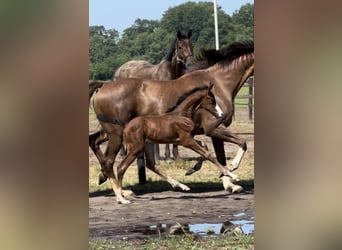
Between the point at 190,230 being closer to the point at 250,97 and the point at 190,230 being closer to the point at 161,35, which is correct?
the point at 250,97

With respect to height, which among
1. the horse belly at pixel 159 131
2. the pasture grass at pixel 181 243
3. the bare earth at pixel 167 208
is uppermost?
the horse belly at pixel 159 131

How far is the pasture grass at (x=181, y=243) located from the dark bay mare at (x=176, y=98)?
45 cm

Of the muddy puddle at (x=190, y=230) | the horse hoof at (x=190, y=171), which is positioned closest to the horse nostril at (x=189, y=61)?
the horse hoof at (x=190, y=171)

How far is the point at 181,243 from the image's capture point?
148 inches

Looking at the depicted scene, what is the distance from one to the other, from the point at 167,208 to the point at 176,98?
712 mm

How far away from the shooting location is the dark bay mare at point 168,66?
3.77 metres

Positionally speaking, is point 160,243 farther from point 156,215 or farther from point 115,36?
point 115,36

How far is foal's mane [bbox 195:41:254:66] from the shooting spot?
149 inches

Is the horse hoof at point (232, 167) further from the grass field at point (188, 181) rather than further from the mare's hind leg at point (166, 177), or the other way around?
the mare's hind leg at point (166, 177)

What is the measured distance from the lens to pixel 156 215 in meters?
3.79

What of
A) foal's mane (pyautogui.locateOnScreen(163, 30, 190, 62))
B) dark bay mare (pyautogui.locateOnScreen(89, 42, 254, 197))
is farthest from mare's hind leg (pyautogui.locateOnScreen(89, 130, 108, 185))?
foal's mane (pyautogui.locateOnScreen(163, 30, 190, 62))
